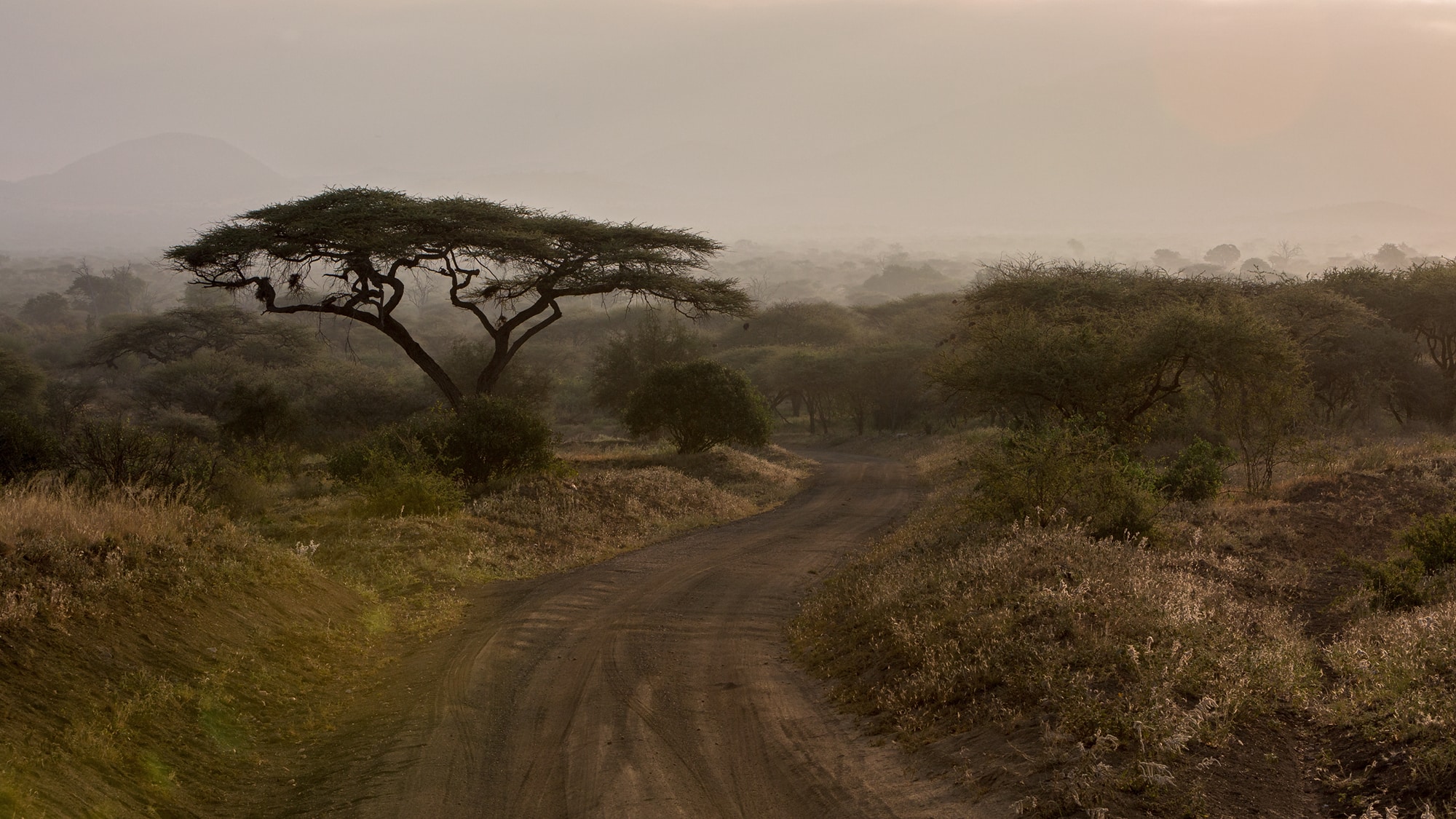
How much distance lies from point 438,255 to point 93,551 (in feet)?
56.6

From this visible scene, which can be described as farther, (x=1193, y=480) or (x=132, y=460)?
(x=1193, y=480)

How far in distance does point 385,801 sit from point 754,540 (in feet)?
37.9

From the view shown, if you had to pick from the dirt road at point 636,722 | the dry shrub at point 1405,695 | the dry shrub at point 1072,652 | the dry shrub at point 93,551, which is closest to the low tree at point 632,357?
the dirt road at point 636,722

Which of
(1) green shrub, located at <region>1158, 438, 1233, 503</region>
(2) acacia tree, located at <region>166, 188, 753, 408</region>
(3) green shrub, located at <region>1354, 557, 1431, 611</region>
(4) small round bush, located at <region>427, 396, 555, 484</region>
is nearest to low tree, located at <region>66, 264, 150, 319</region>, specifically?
(2) acacia tree, located at <region>166, 188, 753, 408</region>

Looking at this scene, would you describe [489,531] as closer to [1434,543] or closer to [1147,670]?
[1147,670]

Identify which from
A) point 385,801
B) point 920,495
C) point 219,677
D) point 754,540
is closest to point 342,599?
point 219,677

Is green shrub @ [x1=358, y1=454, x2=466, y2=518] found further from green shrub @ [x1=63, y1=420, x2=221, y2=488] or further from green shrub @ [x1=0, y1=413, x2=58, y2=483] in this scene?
green shrub @ [x1=0, y1=413, x2=58, y2=483]

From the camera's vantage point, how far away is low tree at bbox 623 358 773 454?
29984mm

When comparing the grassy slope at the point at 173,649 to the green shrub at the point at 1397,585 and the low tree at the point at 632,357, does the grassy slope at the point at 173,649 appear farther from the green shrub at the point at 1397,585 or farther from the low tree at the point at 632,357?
the low tree at the point at 632,357

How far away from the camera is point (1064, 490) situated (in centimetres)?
1261

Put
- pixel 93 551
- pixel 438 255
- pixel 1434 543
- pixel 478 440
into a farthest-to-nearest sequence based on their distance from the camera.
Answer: pixel 438 255, pixel 478 440, pixel 1434 543, pixel 93 551

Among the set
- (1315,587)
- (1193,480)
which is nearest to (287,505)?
(1315,587)

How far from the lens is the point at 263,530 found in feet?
45.6

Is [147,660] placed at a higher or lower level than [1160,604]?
lower
